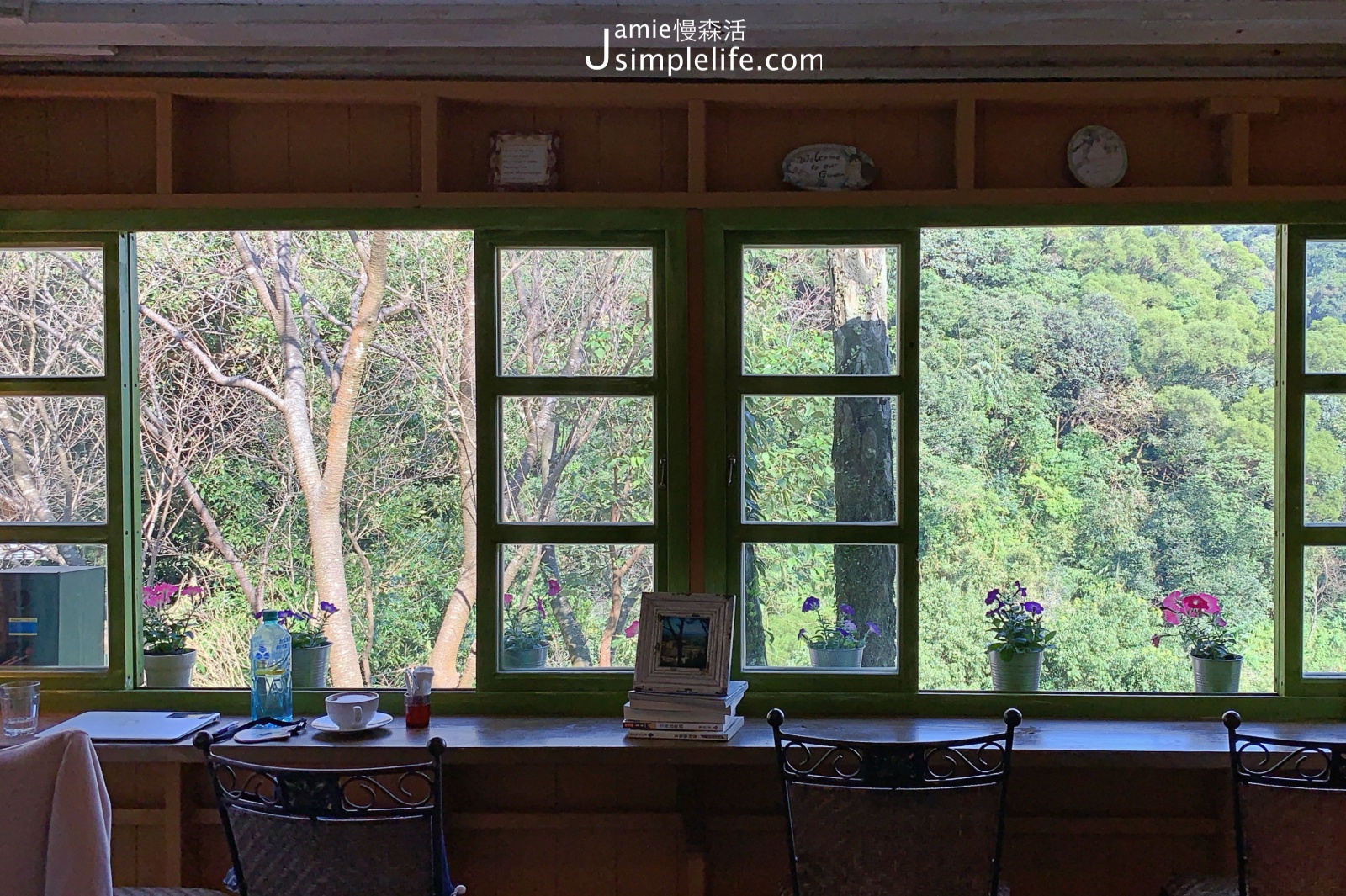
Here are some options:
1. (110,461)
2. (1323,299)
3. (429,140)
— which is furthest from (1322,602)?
(110,461)

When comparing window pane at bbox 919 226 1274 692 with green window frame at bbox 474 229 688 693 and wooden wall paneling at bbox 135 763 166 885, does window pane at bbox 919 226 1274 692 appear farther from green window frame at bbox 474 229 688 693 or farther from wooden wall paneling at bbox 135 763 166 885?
wooden wall paneling at bbox 135 763 166 885

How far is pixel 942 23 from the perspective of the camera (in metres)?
2.68

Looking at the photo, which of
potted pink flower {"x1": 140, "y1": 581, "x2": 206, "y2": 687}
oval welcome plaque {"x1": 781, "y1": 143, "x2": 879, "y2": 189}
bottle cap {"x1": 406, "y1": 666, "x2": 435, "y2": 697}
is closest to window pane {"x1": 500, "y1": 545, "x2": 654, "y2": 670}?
bottle cap {"x1": 406, "y1": 666, "x2": 435, "y2": 697}

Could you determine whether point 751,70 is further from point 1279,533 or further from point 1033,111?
point 1279,533

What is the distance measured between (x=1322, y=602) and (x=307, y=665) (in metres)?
3.13

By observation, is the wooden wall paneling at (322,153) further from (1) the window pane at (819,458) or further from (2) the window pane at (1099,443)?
(2) the window pane at (1099,443)

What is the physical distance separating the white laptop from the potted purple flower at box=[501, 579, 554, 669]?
85cm

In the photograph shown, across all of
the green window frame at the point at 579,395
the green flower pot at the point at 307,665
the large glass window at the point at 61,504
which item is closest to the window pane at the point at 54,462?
the large glass window at the point at 61,504

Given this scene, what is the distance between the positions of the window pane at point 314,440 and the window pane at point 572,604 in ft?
10.2

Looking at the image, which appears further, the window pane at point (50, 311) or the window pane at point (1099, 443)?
the window pane at point (1099, 443)

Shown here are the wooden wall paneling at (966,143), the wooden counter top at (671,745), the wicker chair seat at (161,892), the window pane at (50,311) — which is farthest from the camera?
the window pane at (50,311)

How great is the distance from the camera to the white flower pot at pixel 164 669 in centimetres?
312

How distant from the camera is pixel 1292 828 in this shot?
2.10 metres

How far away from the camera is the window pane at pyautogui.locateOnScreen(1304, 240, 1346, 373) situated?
302 cm
